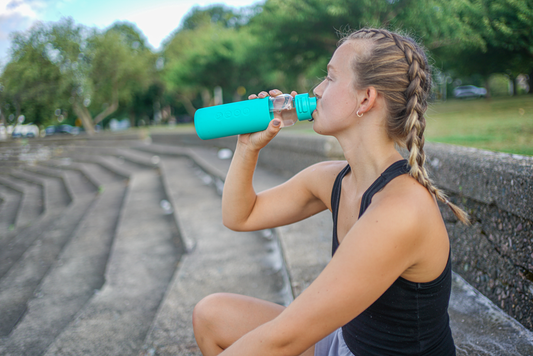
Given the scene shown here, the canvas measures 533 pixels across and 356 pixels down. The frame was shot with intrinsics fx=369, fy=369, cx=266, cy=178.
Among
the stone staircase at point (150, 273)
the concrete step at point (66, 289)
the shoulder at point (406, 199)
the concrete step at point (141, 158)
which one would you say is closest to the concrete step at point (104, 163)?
the concrete step at point (141, 158)

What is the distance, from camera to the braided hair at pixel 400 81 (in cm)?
121

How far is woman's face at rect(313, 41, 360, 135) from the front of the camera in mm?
1312

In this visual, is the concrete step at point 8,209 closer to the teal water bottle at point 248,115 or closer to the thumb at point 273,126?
the teal water bottle at point 248,115

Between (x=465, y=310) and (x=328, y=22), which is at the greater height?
(x=328, y=22)

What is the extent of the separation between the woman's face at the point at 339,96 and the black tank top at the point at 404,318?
0.83 feet

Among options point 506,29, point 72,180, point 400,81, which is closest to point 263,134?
point 400,81

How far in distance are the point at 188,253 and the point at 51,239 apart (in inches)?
121

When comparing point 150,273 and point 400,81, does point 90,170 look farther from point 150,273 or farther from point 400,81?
point 400,81

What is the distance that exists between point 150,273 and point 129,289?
1.16ft

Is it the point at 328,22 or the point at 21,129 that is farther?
the point at 328,22

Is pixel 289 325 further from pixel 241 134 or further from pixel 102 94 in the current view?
pixel 102 94

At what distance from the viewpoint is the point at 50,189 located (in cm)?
956

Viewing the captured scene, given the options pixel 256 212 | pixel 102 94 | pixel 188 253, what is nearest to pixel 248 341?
pixel 256 212

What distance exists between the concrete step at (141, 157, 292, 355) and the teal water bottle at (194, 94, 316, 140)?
128 centimetres
